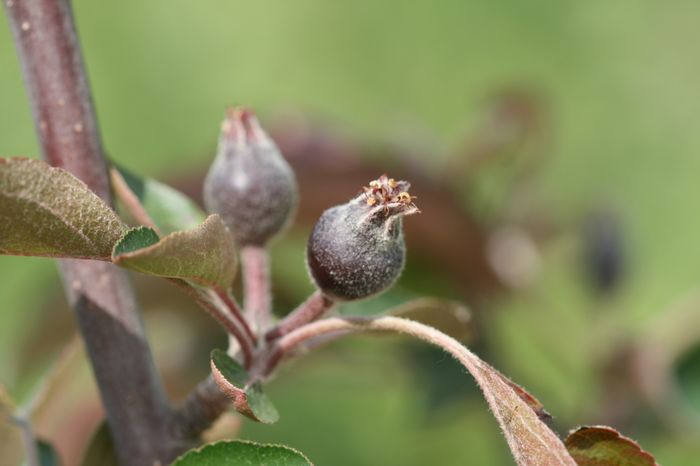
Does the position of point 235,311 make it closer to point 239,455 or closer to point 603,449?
point 239,455

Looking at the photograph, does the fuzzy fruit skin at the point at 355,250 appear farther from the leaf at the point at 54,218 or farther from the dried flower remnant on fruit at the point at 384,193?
the leaf at the point at 54,218

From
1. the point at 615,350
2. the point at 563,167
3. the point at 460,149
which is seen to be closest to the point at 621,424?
the point at 615,350

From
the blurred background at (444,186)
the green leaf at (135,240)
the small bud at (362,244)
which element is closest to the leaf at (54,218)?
the green leaf at (135,240)

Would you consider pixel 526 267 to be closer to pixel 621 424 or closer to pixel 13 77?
pixel 621 424

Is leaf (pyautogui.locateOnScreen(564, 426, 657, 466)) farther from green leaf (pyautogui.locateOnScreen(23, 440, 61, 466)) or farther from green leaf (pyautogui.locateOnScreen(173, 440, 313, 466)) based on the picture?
green leaf (pyautogui.locateOnScreen(23, 440, 61, 466))

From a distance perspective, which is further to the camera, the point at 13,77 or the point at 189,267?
the point at 13,77

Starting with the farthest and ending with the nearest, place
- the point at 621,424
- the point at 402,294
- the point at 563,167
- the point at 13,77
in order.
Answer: the point at 13,77
the point at 563,167
the point at 621,424
the point at 402,294
